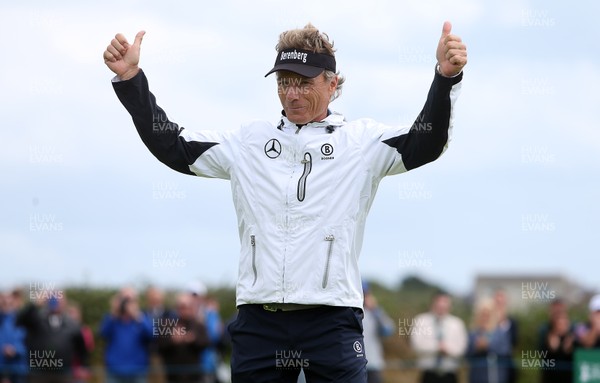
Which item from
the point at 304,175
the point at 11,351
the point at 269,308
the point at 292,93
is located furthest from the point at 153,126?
the point at 11,351

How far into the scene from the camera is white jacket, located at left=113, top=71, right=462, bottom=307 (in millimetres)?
4973

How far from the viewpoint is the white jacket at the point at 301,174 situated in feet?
16.3

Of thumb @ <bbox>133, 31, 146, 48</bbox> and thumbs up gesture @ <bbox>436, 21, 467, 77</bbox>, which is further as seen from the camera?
thumb @ <bbox>133, 31, 146, 48</bbox>

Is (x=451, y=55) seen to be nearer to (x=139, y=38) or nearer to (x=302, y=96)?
(x=302, y=96)

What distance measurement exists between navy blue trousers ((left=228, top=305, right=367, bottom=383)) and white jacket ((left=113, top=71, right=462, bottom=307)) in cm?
11

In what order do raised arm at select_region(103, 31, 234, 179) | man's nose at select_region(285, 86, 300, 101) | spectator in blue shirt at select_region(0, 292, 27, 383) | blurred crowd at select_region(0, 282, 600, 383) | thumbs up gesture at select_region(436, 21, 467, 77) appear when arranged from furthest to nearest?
spectator in blue shirt at select_region(0, 292, 27, 383) → blurred crowd at select_region(0, 282, 600, 383) → raised arm at select_region(103, 31, 234, 179) → man's nose at select_region(285, 86, 300, 101) → thumbs up gesture at select_region(436, 21, 467, 77)

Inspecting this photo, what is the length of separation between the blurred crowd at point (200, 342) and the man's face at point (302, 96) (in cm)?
873

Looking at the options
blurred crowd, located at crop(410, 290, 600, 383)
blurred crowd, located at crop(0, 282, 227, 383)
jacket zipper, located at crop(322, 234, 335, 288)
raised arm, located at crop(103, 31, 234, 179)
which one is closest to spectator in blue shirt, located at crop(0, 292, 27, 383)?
blurred crowd, located at crop(0, 282, 227, 383)

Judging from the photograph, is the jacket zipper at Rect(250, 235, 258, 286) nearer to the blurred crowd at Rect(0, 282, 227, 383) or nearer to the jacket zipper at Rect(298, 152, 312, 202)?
the jacket zipper at Rect(298, 152, 312, 202)

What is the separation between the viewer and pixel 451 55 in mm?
4930

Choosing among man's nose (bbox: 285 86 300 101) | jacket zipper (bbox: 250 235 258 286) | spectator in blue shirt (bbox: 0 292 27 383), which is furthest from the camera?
spectator in blue shirt (bbox: 0 292 27 383)

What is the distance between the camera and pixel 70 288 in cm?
2338

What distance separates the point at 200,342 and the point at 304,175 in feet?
31.5

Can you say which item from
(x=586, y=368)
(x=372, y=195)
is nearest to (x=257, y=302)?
(x=372, y=195)
